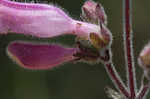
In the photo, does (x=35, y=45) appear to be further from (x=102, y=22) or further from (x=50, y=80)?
(x=50, y=80)

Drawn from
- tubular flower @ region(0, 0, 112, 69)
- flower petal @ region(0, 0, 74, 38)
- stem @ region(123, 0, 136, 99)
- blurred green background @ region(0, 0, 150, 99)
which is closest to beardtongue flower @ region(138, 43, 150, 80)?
stem @ region(123, 0, 136, 99)

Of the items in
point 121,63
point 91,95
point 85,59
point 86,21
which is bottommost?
point 91,95

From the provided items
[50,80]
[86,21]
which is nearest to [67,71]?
[50,80]

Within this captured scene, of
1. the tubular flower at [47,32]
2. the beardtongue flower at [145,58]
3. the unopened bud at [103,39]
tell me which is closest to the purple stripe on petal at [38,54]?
the tubular flower at [47,32]

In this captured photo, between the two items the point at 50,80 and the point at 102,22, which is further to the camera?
the point at 50,80

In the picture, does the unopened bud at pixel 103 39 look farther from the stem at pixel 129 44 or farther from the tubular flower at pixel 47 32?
the stem at pixel 129 44

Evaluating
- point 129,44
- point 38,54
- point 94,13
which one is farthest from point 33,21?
point 129,44
